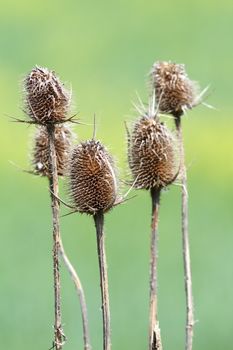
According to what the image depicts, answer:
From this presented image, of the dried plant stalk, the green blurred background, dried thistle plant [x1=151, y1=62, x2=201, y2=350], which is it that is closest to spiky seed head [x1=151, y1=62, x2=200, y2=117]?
dried thistle plant [x1=151, y1=62, x2=201, y2=350]

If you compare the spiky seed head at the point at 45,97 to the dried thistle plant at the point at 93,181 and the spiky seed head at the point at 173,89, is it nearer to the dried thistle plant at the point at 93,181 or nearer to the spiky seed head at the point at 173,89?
the dried thistle plant at the point at 93,181

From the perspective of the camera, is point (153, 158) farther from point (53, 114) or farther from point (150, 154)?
point (53, 114)

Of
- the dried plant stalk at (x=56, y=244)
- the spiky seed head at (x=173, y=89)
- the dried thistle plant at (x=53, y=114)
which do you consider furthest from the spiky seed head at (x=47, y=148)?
the spiky seed head at (x=173, y=89)

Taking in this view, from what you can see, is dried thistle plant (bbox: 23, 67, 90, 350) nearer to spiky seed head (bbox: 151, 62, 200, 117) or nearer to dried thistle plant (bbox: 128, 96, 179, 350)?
dried thistle plant (bbox: 128, 96, 179, 350)

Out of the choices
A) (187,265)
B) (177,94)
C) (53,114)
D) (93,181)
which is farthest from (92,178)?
(177,94)

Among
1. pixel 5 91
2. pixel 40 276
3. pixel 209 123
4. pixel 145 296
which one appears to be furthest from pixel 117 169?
pixel 5 91

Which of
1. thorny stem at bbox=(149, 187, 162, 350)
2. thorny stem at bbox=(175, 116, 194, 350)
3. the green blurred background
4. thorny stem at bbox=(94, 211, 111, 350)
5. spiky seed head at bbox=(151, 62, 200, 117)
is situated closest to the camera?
thorny stem at bbox=(94, 211, 111, 350)

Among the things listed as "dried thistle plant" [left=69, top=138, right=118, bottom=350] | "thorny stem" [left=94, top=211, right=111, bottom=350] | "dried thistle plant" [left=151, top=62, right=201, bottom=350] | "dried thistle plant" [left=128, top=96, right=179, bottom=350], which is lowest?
"thorny stem" [left=94, top=211, right=111, bottom=350]

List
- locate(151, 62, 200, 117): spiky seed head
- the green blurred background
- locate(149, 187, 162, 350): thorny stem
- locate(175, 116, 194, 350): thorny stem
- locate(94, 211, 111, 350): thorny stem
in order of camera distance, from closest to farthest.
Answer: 1. locate(94, 211, 111, 350): thorny stem
2. locate(149, 187, 162, 350): thorny stem
3. locate(175, 116, 194, 350): thorny stem
4. locate(151, 62, 200, 117): spiky seed head
5. the green blurred background
